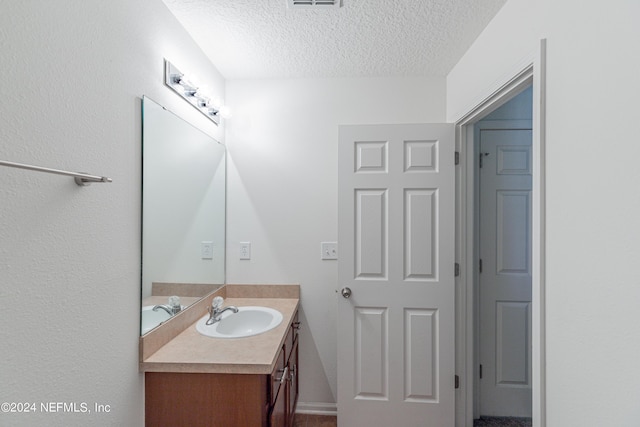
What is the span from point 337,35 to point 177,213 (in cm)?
128

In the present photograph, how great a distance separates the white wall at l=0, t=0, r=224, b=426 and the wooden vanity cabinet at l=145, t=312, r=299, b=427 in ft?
0.23

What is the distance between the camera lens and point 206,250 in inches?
73.7

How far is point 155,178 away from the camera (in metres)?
1.35

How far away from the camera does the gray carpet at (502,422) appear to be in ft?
6.77

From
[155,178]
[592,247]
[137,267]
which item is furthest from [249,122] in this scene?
[592,247]

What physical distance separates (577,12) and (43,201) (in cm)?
165

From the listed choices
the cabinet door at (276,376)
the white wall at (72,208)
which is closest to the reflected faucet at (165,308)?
the white wall at (72,208)

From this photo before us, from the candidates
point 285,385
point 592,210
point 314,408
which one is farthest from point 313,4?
point 314,408

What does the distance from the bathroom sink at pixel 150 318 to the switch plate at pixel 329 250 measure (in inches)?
42.7

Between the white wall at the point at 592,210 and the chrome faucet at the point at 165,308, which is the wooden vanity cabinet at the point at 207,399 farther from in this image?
the white wall at the point at 592,210

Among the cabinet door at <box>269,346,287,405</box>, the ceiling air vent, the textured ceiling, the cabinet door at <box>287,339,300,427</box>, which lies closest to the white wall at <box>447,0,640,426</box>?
the textured ceiling

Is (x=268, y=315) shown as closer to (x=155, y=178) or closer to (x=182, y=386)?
(x=182, y=386)

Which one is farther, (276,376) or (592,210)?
(276,376)

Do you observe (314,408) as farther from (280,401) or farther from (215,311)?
(215,311)
